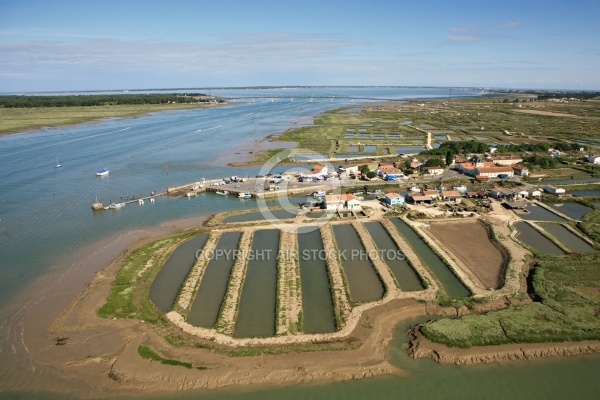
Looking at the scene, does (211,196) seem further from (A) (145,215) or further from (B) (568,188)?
(B) (568,188)

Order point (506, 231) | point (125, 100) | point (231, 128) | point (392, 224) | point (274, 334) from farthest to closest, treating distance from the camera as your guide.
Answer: point (125, 100)
point (231, 128)
point (392, 224)
point (506, 231)
point (274, 334)

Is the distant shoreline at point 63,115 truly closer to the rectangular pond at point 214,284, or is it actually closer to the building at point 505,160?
the rectangular pond at point 214,284

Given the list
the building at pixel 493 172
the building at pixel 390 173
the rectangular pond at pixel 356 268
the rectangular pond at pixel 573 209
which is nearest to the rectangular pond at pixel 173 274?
the rectangular pond at pixel 356 268

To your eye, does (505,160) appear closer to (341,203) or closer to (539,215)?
(539,215)

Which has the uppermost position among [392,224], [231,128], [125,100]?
[125,100]

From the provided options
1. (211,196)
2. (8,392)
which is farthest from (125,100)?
(8,392)

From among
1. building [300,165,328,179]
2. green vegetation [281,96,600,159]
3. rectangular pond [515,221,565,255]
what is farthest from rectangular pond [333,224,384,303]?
green vegetation [281,96,600,159]
